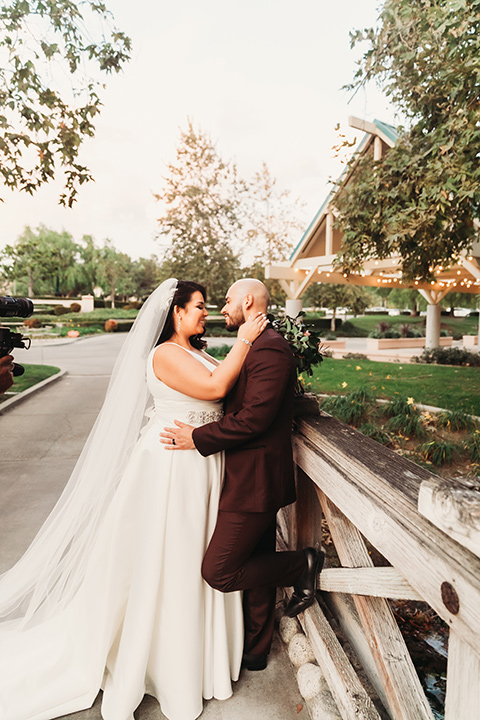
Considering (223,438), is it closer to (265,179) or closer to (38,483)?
(38,483)

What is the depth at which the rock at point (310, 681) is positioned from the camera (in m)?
2.05

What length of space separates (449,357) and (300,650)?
1423 centimetres

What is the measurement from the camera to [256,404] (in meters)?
1.91

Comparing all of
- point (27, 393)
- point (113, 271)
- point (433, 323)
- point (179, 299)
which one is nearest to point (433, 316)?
point (433, 323)

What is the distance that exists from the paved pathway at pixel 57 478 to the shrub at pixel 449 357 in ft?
34.8

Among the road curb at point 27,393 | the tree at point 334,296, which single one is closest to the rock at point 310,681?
the road curb at point 27,393

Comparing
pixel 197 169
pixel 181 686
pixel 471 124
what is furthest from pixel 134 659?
pixel 197 169

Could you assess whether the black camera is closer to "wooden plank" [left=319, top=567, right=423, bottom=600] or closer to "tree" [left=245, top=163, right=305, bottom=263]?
"wooden plank" [left=319, top=567, right=423, bottom=600]

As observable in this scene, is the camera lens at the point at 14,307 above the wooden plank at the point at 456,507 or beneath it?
above

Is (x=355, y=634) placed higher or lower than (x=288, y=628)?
higher

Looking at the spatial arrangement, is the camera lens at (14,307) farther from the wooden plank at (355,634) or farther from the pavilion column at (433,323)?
the pavilion column at (433,323)

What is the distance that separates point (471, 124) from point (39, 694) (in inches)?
197

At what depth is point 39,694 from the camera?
6.79 ft

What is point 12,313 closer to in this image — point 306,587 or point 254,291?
point 254,291
